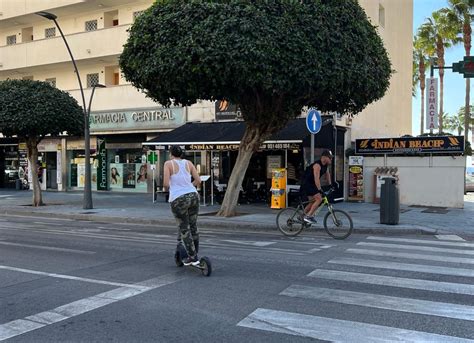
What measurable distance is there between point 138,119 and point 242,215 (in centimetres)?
1150

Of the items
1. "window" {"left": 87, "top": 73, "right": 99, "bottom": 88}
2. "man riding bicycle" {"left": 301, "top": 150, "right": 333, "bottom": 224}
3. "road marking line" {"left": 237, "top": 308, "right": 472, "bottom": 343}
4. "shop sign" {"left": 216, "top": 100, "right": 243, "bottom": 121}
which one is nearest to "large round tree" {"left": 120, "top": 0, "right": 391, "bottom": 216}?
"man riding bicycle" {"left": 301, "top": 150, "right": 333, "bottom": 224}

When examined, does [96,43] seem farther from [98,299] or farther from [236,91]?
[98,299]

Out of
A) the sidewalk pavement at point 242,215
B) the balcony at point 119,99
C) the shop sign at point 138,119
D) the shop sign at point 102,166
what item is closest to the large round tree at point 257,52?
the sidewalk pavement at point 242,215

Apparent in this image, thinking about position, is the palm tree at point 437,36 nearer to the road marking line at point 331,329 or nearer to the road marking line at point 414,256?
the road marking line at point 414,256

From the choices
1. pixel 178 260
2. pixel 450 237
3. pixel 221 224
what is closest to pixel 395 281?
pixel 178 260

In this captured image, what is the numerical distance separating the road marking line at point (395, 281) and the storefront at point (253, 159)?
1066 cm

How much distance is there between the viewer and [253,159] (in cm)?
2119

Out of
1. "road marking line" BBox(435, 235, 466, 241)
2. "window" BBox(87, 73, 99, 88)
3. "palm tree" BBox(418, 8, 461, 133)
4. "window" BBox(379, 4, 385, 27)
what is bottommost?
"road marking line" BBox(435, 235, 466, 241)

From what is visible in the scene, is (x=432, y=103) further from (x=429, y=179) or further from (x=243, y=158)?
(x=243, y=158)

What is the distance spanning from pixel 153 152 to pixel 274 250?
1286 centimetres

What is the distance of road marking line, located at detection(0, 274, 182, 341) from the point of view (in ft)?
15.8

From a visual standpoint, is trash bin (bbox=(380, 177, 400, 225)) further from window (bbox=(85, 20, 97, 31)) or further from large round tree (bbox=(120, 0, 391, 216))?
window (bbox=(85, 20, 97, 31))

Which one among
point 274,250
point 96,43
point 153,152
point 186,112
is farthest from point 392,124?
point 274,250

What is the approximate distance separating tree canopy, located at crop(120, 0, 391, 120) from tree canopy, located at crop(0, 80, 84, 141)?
19.9 ft
